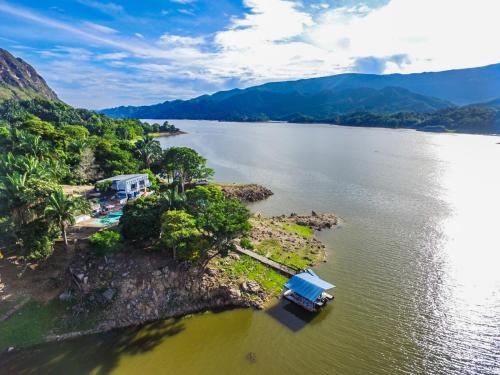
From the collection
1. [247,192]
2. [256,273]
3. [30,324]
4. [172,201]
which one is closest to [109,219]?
[172,201]

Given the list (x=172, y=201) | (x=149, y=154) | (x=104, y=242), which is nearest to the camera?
(x=104, y=242)

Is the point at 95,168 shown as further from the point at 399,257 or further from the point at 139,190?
the point at 399,257

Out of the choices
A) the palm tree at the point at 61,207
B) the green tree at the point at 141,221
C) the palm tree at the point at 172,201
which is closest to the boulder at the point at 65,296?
the palm tree at the point at 61,207

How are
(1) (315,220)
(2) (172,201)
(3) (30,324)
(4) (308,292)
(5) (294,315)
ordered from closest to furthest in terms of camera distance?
(3) (30,324)
(5) (294,315)
(4) (308,292)
(2) (172,201)
(1) (315,220)

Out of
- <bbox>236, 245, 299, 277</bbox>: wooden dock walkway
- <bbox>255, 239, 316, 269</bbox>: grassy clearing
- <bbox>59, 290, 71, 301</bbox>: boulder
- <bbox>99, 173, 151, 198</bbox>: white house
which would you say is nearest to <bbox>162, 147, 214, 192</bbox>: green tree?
<bbox>99, 173, 151, 198</bbox>: white house

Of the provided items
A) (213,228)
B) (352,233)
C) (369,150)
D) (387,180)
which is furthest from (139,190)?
(369,150)

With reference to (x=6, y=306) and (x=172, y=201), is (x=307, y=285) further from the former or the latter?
(x=6, y=306)
